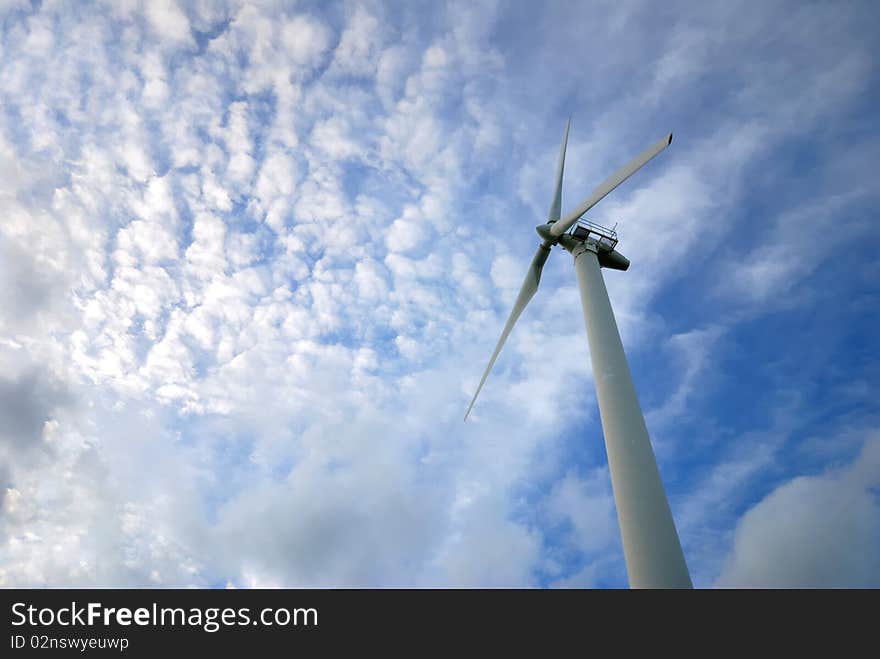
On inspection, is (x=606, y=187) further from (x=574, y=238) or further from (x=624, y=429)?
(x=624, y=429)

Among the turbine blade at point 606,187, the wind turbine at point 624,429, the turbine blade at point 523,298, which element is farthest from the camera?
the turbine blade at point 523,298

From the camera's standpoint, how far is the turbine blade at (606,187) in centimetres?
2573

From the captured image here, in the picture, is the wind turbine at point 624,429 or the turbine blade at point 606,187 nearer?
the wind turbine at point 624,429

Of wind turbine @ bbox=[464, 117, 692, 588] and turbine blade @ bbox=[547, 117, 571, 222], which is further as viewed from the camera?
turbine blade @ bbox=[547, 117, 571, 222]

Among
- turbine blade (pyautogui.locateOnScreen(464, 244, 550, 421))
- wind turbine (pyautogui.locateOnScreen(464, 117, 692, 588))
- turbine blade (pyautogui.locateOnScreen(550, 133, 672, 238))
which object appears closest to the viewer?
wind turbine (pyautogui.locateOnScreen(464, 117, 692, 588))

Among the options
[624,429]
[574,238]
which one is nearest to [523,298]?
[574,238]

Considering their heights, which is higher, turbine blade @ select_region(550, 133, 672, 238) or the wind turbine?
turbine blade @ select_region(550, 133, 672, 238)

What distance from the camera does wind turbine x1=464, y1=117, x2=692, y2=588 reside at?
15.5 metres
